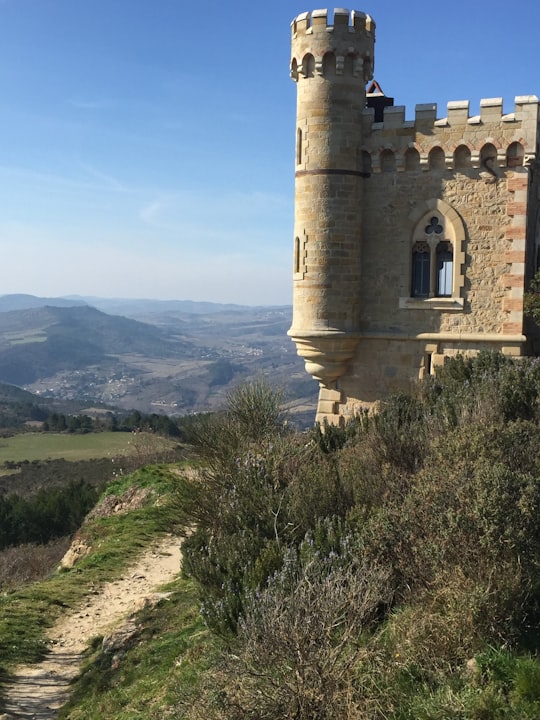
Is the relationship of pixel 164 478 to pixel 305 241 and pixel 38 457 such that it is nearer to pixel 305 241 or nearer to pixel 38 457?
pixel 305 241

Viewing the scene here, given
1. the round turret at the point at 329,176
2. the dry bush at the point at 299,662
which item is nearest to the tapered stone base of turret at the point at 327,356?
the round turret at the point at 329,176

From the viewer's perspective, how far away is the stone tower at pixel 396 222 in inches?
556

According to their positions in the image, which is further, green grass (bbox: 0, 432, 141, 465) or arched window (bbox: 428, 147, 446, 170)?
green grass (bbox: 0, 432, 141, 465)

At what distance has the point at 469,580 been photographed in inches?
225

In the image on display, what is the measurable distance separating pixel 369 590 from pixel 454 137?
1097 cm

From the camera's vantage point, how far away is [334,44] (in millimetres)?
14422

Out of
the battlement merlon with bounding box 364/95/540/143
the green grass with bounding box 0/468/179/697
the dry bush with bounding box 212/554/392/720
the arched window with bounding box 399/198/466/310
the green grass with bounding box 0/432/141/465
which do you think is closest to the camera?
the dry bush with bounding box 212/554/392/720

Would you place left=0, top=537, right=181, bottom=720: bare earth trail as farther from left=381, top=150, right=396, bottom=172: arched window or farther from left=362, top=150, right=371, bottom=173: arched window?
left=381, top=150, right=396, bottom=172: arched window

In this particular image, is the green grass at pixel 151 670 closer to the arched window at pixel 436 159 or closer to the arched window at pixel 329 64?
the arched window at pixel 436 159

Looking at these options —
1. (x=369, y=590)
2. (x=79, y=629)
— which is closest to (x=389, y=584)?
(x=369, y=590)

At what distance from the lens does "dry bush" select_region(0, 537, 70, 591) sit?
56.6 feet

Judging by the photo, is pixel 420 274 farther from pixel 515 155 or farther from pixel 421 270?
pixel 515 155

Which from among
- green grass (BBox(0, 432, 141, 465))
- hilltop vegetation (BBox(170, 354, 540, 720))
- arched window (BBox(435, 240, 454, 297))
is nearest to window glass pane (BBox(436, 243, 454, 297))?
arched window (BBox(435, 240, 454, 297))

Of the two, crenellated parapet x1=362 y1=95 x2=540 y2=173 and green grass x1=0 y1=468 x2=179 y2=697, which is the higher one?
crenellated parapet x1=362 y1=95 x2=540 y2=173
